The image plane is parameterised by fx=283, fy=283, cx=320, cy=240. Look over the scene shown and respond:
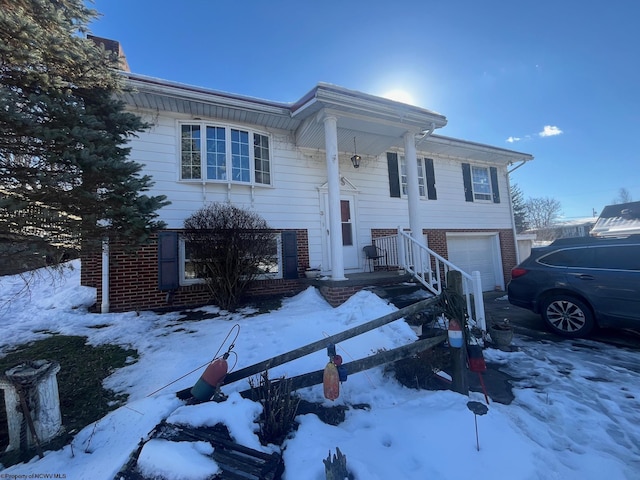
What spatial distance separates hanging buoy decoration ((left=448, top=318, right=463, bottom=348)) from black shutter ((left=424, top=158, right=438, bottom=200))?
26.0ft

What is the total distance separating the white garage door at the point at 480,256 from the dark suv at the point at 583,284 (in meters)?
4.91

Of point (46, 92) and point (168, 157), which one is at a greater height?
point (168, 157)

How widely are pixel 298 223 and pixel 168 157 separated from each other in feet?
11.6

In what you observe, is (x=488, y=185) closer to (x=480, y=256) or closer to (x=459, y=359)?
(x=480, y=256)

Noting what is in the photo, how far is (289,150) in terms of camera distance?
797 cm

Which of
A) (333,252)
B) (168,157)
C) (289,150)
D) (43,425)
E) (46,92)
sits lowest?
(43,425)

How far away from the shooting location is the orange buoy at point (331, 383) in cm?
250

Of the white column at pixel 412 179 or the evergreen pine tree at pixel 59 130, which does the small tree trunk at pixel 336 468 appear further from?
the white column at pixel 412 179

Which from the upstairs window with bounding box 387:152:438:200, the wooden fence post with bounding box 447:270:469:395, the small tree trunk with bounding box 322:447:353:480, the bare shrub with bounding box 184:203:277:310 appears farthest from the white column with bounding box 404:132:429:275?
the small tree trunk with bounding box 322:447:353:480

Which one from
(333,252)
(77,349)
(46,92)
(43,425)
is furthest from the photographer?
(333,252)

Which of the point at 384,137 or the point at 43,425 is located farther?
the point at 384,137

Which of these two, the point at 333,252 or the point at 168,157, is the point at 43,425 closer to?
the point at 333,252

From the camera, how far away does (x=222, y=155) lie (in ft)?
23.5

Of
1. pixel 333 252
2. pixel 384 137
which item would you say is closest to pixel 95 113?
pixel 333 252
